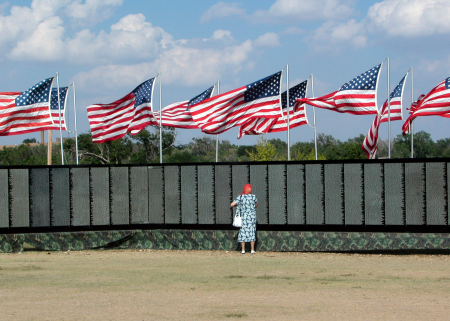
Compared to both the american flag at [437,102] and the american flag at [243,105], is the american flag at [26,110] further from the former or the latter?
the american flag at [437,102]

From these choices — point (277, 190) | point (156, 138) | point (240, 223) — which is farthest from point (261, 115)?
point (156, 138)

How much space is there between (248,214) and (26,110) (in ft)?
24.2

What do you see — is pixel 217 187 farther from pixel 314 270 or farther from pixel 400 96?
pixel 400 96

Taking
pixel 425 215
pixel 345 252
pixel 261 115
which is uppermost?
pixel 261 115

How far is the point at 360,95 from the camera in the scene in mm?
14523

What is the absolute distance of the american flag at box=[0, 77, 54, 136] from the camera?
1582cm

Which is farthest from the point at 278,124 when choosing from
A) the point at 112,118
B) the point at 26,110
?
the point at 26,110

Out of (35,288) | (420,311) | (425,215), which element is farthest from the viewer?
(425,215)

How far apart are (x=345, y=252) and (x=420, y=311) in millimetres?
6600

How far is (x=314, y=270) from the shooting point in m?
10.6

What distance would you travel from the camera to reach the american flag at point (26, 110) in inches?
623

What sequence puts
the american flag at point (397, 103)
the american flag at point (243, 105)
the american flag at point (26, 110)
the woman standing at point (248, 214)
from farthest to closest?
the american flag at point (397, 103) → the american flag at point (26, 110) → the american flag at point (243, 105) → the woman standing at point (248, 214)

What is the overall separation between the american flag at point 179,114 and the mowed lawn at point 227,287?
18.5 ft

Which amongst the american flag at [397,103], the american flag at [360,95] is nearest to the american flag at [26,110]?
the american flag at [360,95]
